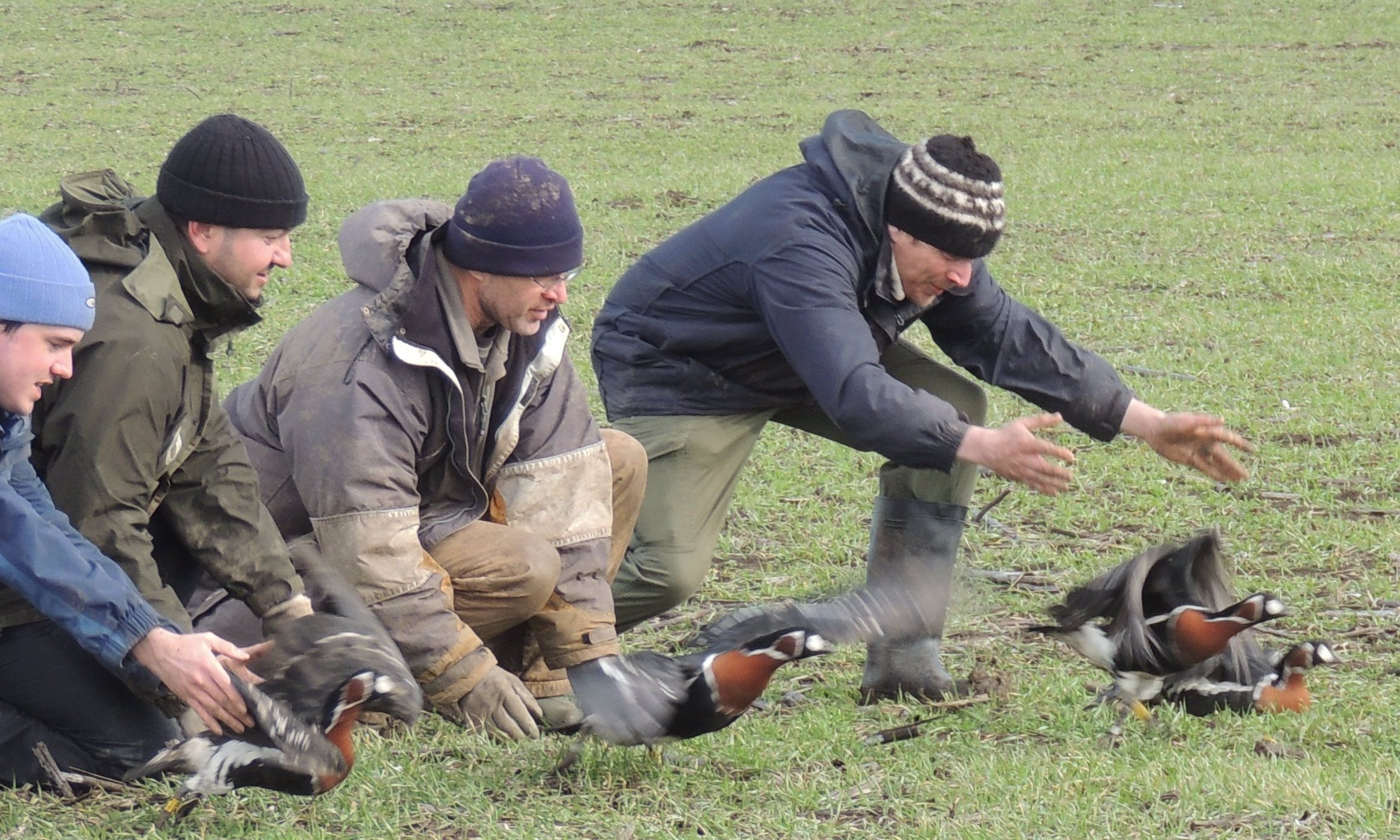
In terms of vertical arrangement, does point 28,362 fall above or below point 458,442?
above

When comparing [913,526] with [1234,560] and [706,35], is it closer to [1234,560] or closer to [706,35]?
[1234,560]

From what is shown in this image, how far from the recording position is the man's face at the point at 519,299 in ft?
14.9

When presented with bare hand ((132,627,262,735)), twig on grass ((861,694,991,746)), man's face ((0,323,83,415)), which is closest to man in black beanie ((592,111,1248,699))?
twig on grass ((861,694,991,746))

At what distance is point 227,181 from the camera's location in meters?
4.09

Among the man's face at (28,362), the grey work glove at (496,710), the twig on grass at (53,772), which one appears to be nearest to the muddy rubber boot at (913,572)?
the grey work glove at (496,710)

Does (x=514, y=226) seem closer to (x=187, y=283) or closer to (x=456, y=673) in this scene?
(x=187, y=283)

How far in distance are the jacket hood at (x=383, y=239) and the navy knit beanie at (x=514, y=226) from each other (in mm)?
161

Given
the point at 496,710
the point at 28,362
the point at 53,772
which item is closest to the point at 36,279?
the point at 28,362

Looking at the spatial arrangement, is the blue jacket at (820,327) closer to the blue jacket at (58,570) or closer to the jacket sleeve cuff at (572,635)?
the jacket sleeve cuff at (572,635)

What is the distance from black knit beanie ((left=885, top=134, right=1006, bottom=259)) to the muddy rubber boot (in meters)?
0.86

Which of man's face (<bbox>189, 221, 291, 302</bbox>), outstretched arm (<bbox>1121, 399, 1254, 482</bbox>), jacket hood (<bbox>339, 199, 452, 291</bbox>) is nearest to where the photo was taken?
man's face (<bbox>189, 221, 291, 302</bbox>)

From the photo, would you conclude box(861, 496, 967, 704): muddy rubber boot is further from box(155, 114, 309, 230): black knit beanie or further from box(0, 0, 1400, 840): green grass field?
box(155, 114, 309, 230): black knit beanie

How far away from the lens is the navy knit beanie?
14.6 ft

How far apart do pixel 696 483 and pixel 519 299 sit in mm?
1089
